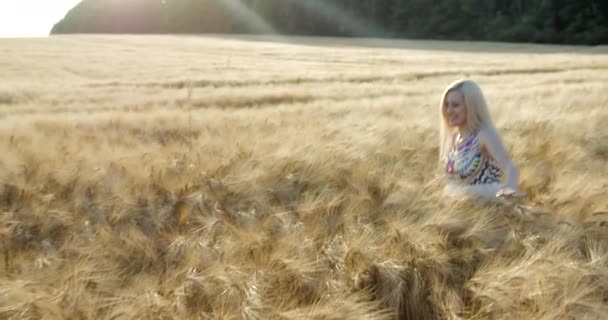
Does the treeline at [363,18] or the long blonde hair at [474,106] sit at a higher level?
the long blonde hair at [474,106]

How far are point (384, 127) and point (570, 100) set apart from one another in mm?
3090

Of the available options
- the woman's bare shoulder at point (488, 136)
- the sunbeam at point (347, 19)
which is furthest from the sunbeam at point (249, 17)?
the woman's bare shoulder at point (488, 136)

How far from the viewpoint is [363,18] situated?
44.9m

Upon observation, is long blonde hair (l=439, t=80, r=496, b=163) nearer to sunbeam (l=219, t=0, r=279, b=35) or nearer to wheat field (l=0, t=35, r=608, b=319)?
wheat field (l=0, t=35, r=608, b=319)

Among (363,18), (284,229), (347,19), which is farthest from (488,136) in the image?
(363,18)

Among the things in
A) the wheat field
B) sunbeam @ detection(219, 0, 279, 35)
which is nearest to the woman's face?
the wheat field

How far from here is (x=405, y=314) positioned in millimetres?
2025

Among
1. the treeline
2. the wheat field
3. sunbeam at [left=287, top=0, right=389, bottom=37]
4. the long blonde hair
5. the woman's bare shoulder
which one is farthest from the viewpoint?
sunbeam at [left=287, top=0, right=389, bottom=37]

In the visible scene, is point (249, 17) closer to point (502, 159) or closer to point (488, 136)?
point (488, 136)

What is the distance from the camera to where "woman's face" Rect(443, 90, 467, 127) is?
3.10m

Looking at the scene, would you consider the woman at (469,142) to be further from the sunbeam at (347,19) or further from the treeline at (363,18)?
the sunbeam at (347,19)

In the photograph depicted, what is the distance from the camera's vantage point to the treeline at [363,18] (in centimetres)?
3556

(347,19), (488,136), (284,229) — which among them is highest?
(488,136)

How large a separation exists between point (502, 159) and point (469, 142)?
29 centimetres
